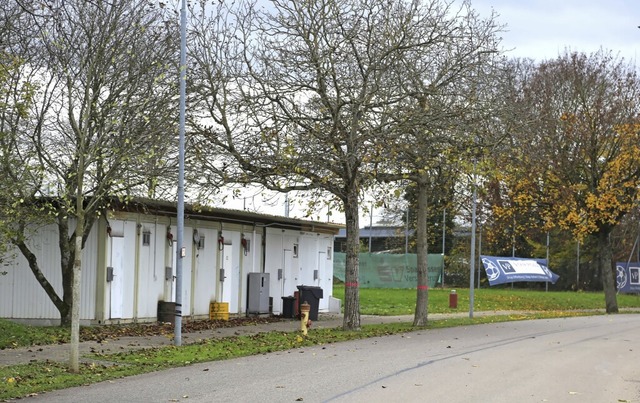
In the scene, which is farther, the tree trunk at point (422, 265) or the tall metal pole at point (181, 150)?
the tree trunk at point (422, 265)

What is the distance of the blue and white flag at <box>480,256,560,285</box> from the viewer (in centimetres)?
4225

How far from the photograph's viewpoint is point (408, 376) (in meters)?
14.8

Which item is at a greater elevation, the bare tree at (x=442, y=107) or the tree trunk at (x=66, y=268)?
the bare tree at (x=442, y=107)

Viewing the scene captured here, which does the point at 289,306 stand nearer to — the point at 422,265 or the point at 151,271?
the point at 422,265

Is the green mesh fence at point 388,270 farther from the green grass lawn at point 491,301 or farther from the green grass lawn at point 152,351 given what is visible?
the green grass lawn at point 152,351

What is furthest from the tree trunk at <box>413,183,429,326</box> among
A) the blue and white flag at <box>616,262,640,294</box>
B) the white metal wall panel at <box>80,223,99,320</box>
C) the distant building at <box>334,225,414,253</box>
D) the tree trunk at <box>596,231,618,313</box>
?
the distant building at <box>334,225,414,253</box>

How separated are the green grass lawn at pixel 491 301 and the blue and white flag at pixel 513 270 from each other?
1.14 m

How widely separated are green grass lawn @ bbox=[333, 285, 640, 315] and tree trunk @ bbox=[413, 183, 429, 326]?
24.2 feet

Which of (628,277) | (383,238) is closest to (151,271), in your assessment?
(628,277)

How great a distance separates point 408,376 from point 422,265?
1346 centimetres

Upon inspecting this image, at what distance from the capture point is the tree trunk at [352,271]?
81.3 ft

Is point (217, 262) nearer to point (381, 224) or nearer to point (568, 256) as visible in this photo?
point (568, 256)

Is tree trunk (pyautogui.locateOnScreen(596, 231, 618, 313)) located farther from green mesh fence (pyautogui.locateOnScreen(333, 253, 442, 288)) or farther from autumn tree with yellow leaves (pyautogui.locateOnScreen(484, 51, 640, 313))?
green mesh fence (pyautogui.locateOnScreen(333, 253, 442, 288))

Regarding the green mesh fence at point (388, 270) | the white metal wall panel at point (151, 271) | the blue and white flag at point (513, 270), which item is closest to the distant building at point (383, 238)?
the green mesh fence at point (388, 270)
